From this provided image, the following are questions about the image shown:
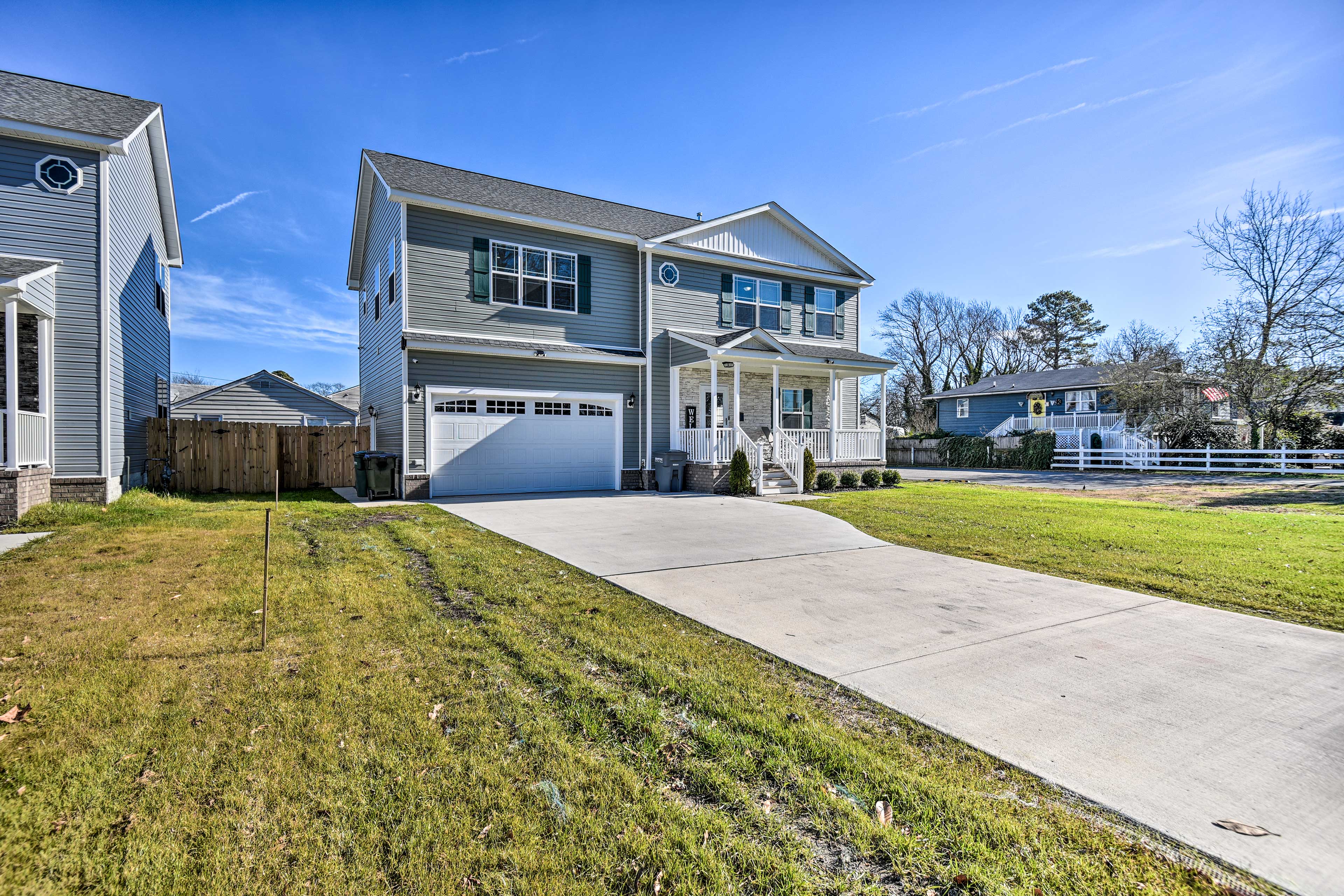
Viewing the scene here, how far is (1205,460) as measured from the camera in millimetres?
22500

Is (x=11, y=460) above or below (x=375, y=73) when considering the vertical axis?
below

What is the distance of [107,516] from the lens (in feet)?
30.4

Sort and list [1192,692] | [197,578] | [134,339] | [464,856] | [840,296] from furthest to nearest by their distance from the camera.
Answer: [840,296]
[134,339]
[197,578]
[1192,692]
[464,856]

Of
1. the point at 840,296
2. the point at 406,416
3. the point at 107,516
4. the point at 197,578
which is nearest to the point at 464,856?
the point at 197,578

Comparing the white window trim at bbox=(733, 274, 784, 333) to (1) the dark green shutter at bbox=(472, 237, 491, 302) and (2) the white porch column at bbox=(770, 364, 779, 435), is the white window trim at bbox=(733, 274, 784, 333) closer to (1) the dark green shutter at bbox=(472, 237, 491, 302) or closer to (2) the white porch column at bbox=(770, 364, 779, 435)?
(2) the white porch column at bbox=(770, 364, 779, 435)

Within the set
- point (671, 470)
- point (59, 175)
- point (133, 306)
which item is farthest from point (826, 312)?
point (59, 175)

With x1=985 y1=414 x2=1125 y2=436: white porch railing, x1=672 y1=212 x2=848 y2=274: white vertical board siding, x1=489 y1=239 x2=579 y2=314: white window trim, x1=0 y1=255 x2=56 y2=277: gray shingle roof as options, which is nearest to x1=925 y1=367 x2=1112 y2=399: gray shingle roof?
x1=985 y1=414 x2=1125 y2=436: white porch railing

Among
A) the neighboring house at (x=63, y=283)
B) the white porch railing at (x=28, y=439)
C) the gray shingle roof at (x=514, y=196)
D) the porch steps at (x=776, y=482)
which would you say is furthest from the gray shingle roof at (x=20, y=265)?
the porch steps at (x=776, y=482)

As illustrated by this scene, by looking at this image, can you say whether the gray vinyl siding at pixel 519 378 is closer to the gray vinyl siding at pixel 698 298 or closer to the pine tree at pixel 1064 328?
the gray vinyl siding at pixel 698 298

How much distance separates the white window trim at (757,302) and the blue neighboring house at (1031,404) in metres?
20.1

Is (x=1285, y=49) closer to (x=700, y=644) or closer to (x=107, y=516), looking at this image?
(x=700, y=644)

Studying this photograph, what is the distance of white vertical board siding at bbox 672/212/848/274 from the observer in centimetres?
1700

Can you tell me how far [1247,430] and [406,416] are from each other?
33893mm

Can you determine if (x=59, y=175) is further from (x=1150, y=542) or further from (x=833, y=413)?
(x=1150, y=542)
